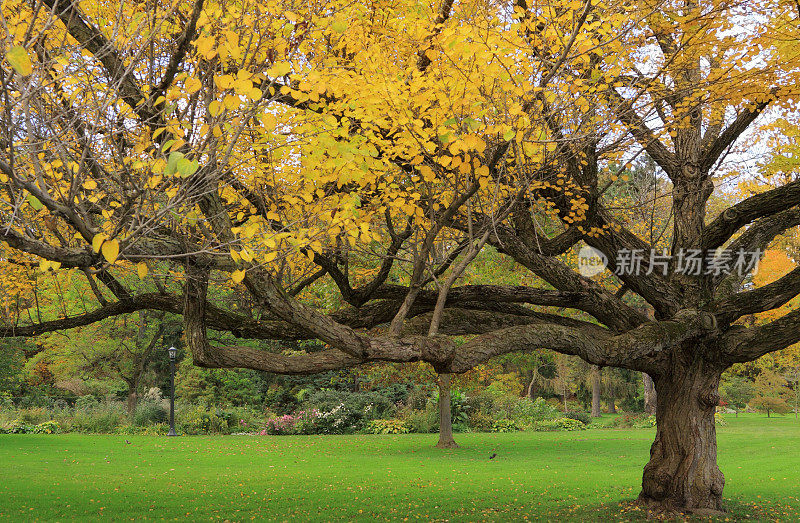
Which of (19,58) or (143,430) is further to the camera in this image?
(143,430)

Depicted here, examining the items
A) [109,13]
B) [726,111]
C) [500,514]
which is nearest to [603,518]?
[500,514]

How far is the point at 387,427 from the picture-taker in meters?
24.3

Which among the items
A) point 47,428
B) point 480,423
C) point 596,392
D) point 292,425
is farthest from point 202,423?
point 596,392

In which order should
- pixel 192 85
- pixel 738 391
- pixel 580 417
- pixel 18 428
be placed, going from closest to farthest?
1. pixel 192 85
2. pixel 18 428
3. pixel 580 417
4. pixel 738 391

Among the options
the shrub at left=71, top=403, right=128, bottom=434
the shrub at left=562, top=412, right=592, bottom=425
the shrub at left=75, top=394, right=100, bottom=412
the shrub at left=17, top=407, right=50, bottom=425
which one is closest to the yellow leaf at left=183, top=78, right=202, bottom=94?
the shrub at left=71, top=403, right=128, bottom=434

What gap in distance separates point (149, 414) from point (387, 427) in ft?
31.8

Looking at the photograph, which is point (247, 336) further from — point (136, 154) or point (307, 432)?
point (307, 432)

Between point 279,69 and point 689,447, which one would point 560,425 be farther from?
point 279,69

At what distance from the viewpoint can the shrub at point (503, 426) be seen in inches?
1013

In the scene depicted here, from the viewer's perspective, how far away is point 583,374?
3878cm

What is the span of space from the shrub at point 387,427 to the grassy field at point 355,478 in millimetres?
2213

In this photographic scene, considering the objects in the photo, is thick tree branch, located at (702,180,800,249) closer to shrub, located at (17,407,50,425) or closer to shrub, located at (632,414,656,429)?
shrub, located at (632,414,656,429)

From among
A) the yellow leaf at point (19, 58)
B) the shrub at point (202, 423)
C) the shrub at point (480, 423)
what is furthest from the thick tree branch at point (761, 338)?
the shrub at point (202, 423)

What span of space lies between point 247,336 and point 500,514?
4.87 metres
